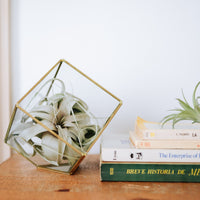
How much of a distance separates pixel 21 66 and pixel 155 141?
66 centimetres

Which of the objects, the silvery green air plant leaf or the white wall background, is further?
the white wall background

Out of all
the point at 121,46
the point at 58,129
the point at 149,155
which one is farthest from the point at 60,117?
the point at 121,46

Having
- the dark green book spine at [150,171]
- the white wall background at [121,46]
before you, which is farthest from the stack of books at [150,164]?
the white wall background at [121,46]

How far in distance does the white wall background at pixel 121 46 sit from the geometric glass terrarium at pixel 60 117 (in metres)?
0.33

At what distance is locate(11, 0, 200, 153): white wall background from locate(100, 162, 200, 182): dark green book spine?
379 mm

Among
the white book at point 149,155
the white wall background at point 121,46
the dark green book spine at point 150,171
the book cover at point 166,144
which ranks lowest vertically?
the dark green book spine at point 150,171

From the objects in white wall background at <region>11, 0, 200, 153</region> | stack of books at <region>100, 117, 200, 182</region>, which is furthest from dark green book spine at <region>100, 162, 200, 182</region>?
white wall background at <region>11, 0, 200, 153</region>

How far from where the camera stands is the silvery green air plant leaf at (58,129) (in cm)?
65

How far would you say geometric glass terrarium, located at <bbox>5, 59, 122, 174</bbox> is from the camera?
66 cm

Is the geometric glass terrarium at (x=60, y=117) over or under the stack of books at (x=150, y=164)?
over

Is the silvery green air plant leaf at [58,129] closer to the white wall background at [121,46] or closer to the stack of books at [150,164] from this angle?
the stack of books at [150,164]

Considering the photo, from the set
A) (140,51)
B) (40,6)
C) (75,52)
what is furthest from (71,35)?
(140,51)

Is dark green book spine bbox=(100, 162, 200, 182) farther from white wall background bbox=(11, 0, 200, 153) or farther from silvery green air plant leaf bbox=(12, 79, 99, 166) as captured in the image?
white wall background bbox=(11, 0, 200, 153)

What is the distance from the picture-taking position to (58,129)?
651 millimetres
